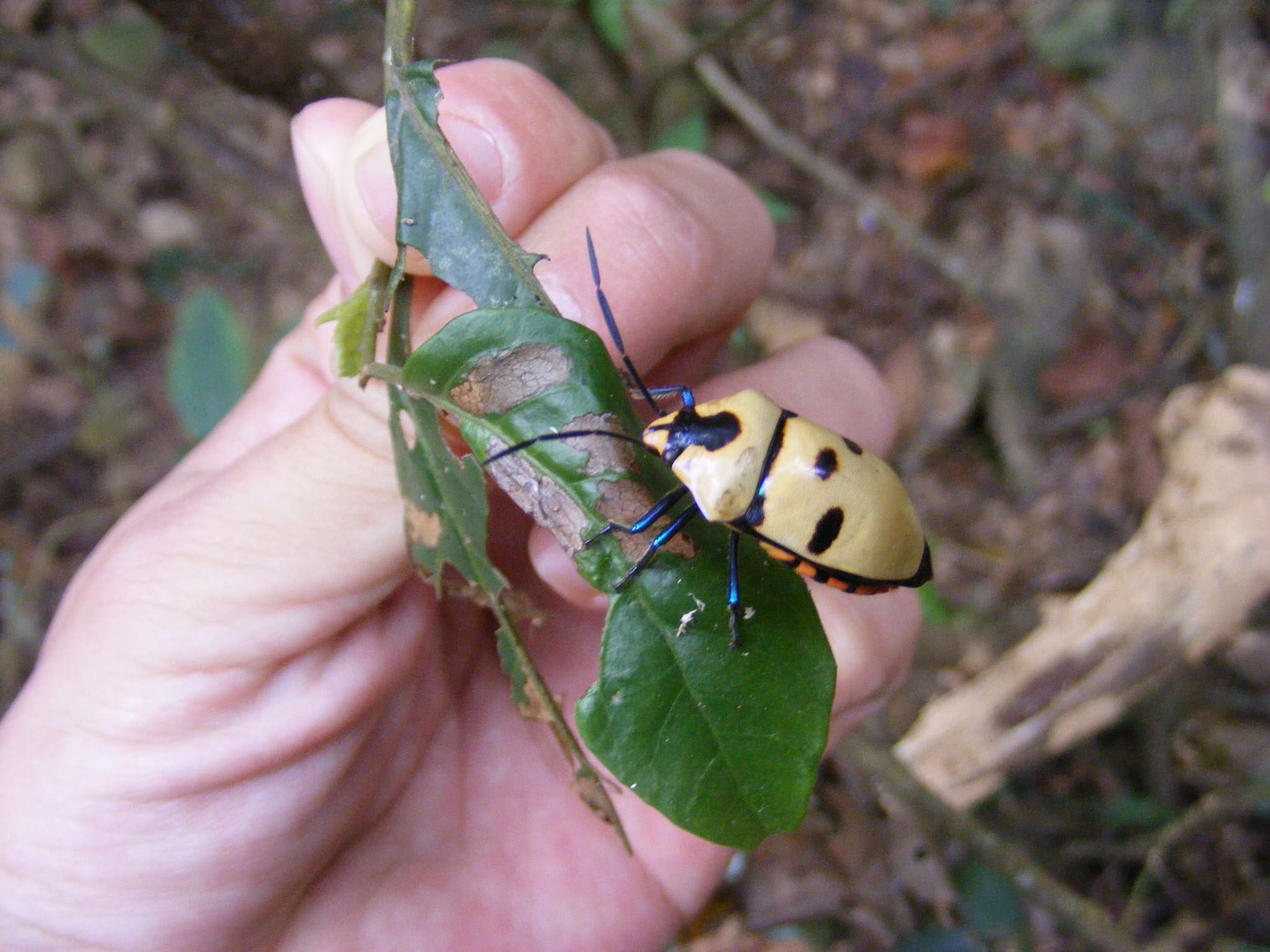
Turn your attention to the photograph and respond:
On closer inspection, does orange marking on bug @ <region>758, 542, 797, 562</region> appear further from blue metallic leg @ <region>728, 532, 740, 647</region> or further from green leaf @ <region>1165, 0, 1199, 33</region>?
green leaf @ <region>1165, 0, 1199, 33</region>

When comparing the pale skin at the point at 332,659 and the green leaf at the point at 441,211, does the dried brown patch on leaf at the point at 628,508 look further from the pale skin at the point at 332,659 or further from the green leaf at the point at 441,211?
the green leaf at the point at 441,211

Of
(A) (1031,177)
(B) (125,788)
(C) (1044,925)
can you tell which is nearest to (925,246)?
(A) (1031,177)

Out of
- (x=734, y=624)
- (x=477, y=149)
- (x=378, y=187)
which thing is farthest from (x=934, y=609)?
(x=378, y=187)

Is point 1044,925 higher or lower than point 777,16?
lower

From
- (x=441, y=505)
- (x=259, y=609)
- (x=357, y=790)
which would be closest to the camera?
(x=441, y=505)

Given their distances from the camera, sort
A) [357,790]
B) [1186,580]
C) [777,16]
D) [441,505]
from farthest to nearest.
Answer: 1. [777,16]
2. [1186,580]
3. [357,790]
4. [441,505]

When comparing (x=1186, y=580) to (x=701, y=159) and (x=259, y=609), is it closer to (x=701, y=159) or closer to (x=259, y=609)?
(x=701, y=159)

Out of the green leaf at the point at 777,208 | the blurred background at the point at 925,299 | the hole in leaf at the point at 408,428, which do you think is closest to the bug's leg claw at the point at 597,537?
the hole in leaf at the point at 408,428

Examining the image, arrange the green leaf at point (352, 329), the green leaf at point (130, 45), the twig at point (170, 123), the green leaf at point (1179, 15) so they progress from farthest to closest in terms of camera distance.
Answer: the green leaf at point (1179, 15), the green leaf at point (130, 45), the twig at point (170, 123), the green leaf at point (352, 329)
